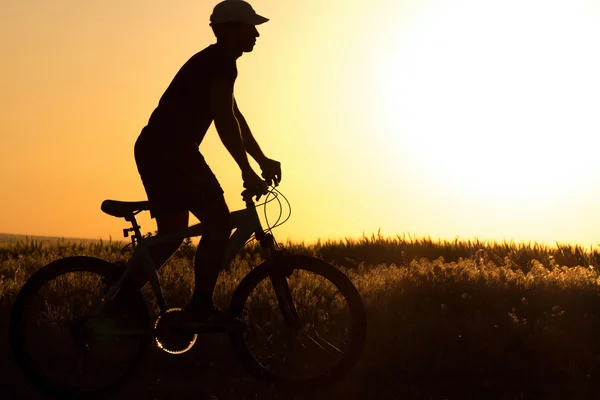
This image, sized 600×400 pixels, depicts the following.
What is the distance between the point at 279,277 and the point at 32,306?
1951mm

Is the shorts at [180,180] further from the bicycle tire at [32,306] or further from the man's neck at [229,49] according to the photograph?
the man's neck at [229,49]

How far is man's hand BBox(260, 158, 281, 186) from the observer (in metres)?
6.77

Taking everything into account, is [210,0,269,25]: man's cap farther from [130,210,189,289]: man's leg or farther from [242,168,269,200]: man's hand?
[130,210,189,289]: man's leg

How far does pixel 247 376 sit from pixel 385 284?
3.50m

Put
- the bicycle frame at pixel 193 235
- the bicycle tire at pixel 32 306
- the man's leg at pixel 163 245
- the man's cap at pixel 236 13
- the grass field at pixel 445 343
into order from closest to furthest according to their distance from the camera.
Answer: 1. the man's cap at pixel 236 13
2. the bicycle tire at pixel 32 306
3. the bicycle frame at pixel 193 235
4. the man's leg at pixel 163 245
5. the grass field at pixel 445 343

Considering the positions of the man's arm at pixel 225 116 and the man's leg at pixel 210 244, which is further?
the man's leg at pixel 210 244

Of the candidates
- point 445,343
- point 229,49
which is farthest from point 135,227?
point 445,343

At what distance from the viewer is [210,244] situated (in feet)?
21.9

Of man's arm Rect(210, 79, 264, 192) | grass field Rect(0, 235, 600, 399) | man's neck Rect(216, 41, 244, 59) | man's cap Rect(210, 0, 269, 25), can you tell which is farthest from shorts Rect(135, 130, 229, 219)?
grass field Rect(0, 235, 600, 399)

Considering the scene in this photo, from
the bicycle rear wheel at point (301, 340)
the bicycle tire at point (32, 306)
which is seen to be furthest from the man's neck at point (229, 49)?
the bicycle tire at point (32, 306)

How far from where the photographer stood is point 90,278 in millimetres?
7078

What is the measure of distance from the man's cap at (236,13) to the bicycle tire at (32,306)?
2131 millimetres

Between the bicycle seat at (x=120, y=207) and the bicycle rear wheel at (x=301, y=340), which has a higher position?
the bicycle seat at (x=120, y=207)

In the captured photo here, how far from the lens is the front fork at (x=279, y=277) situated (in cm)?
681
